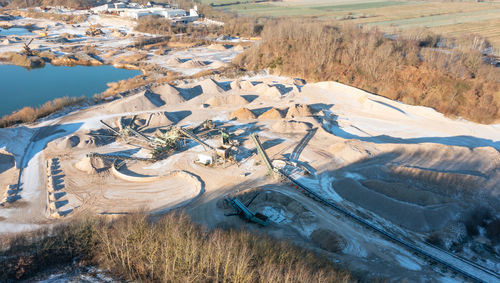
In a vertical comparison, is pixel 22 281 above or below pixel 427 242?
above

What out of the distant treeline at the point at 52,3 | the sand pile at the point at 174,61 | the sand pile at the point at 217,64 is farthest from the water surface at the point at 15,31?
the sand pile at the point at 217,64

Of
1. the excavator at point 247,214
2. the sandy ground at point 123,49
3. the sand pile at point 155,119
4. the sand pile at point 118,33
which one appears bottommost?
the excavator at point 247,214

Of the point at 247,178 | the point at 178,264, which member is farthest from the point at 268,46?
the point at 178,264

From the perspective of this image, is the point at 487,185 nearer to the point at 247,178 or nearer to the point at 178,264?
the point at 247,178

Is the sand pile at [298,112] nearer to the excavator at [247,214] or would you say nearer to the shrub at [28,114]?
the excavator at [247,214]

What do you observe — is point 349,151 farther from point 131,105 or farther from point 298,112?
point 131,105

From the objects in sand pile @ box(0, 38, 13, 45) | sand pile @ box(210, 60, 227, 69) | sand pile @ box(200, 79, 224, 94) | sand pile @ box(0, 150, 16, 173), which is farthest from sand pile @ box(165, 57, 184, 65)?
sand pile @ box(0, 38, 13, 45)
